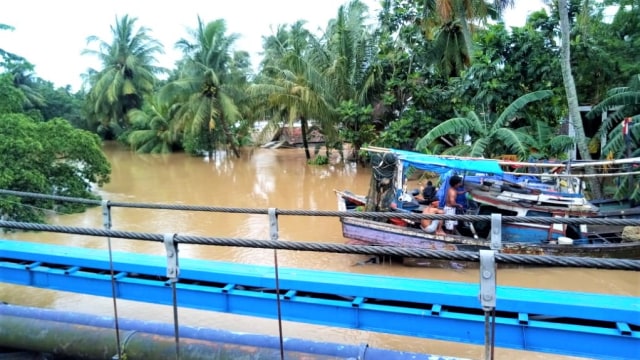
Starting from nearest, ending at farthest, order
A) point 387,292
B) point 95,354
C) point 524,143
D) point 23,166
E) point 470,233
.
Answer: point 95,354
point 387,292
point 470,233
point 23,166
point 524,143

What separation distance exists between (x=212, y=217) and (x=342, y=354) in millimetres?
10177

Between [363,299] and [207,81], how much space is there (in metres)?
20.7

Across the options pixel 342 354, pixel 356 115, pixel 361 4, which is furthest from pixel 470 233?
pixel 361 4

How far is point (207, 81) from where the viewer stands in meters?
22.6

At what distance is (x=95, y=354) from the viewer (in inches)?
93.9

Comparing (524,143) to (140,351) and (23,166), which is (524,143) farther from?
(23,166)

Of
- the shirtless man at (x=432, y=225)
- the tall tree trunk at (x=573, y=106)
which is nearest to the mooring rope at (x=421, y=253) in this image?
the shirtless man at (x=432, y=225)

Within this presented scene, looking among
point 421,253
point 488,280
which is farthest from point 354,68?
point 488,280

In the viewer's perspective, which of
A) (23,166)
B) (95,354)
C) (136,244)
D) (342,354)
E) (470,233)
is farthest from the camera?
(23,166)

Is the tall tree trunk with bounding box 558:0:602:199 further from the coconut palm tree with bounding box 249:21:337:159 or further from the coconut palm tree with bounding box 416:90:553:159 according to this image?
the coconut palm tree with bounding box 249:21:337:159

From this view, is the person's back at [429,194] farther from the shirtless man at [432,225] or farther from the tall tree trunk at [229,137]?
the tall tree trunk at [229,137]

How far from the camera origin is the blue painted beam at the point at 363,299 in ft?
9.71

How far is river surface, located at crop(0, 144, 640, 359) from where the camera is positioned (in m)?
5.74

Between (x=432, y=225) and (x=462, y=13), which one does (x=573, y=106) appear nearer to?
(x=432, y=225)
